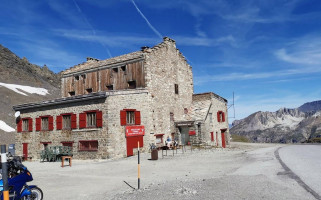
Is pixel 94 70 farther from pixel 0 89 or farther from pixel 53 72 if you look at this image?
pixel 53 72

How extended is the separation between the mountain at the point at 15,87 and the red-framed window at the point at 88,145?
20408mm

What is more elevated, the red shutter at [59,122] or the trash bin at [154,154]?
the red shutter at [59,122]

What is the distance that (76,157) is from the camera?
24359mm

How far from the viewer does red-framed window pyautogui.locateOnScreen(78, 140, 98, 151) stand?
2340 cm

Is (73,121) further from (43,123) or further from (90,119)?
(43,123)

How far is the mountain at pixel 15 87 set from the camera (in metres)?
45.1

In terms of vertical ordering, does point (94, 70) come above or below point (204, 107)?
above

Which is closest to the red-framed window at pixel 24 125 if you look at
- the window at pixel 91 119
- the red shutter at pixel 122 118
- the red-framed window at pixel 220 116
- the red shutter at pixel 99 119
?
the window at pixel 91 119

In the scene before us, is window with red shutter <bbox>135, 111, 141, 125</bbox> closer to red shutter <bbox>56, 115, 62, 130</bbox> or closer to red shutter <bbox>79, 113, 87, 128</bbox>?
red shutter <bbox>79, 113, 87, 128</bbox>

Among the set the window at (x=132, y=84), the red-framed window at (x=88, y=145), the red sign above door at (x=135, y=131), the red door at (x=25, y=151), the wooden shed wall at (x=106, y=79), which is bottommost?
the red door at (x=25, y=151)

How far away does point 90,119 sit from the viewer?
78.8 ft

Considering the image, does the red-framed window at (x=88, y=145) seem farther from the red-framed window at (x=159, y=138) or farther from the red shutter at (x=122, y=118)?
the red-framed window at (x=159, y=138)

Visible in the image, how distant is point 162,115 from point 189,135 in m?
3.88

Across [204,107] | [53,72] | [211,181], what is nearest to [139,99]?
[204,107]
